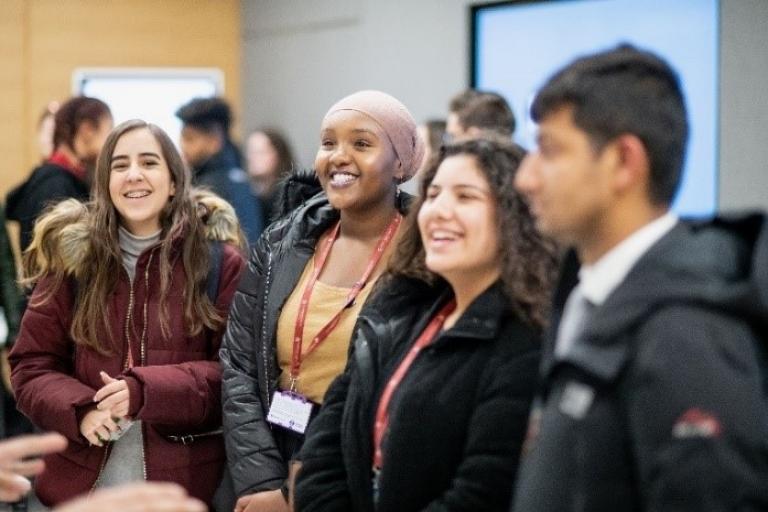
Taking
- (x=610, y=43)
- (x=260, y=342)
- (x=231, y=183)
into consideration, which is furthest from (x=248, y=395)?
(x=610, y=43)

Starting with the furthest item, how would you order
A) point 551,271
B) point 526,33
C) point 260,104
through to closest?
point 260,104
point 526,33
point 551,271

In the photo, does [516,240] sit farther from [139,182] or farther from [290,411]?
[139,182]

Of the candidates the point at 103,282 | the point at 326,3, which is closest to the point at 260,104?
the point at 326,3

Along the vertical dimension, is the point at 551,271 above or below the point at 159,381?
above

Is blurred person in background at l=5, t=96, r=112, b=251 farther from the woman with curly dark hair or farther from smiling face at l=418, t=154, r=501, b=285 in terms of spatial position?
smiling face at l=418, t=154, r=501, b=285

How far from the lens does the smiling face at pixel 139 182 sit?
312 centimetres

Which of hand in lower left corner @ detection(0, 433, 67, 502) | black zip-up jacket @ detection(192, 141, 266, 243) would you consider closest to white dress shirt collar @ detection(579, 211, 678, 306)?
hand in lower left corner @ detection(0, 433, 67, 502)

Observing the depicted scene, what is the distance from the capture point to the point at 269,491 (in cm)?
280

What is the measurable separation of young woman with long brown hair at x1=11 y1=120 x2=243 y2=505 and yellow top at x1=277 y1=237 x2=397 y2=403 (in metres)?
0.31

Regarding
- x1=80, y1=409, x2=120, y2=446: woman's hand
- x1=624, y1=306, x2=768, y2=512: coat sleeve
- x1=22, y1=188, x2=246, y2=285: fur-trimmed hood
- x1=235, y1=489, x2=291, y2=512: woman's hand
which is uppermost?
x1=22, y1=188, x2=246, y2=285: fur-trimmed hood

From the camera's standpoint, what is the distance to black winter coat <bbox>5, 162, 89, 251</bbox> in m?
4.68

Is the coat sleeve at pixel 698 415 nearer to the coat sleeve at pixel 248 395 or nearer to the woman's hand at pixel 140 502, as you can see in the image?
the woman's hand at pixel 140 502

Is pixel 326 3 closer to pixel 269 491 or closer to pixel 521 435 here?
pixel 269 491

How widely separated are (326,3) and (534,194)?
258 inches
